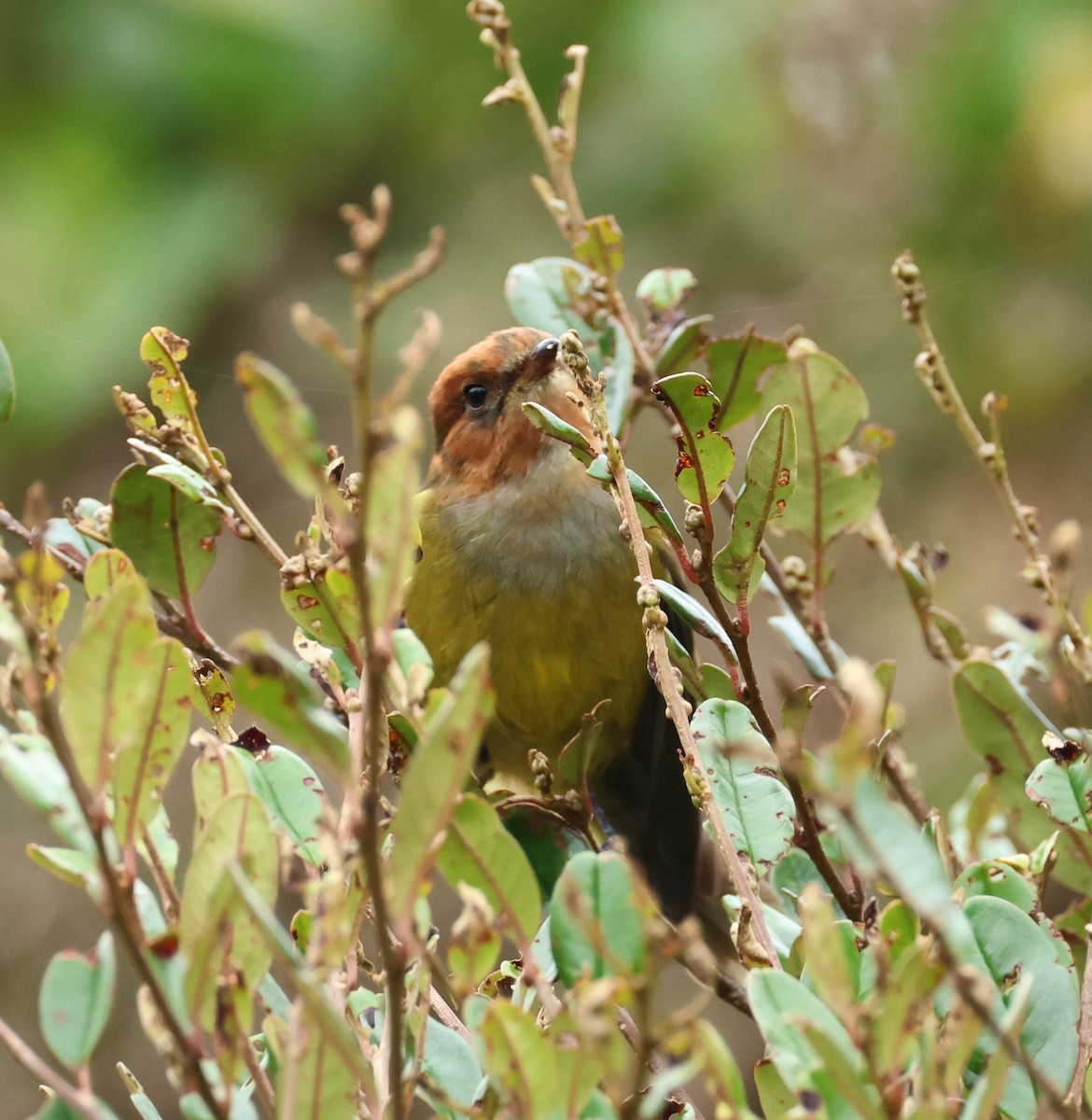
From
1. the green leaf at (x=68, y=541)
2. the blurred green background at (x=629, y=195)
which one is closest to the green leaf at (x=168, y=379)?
the green leaf at (x=68, y=541)

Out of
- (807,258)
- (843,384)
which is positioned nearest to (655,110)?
(807,258)

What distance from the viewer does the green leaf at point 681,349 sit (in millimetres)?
1405

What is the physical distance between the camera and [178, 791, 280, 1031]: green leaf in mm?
729

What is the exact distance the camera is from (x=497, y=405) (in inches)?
99.5

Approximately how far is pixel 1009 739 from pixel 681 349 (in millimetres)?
476

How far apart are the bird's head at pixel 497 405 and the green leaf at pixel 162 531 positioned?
Answer: 3.95 ft

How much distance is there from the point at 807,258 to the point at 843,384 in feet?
9.91

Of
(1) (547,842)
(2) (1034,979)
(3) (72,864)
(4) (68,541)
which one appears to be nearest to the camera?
(3) (72,864)

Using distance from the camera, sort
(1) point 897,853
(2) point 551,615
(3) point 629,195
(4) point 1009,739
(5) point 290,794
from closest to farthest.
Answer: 1. (1) point 897,853
2. (5) point 290,794
3. (4) point 1009,739
4. (2) point 551,615
5. (3) point 629,195

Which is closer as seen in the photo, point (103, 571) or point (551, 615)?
point (103, 571)

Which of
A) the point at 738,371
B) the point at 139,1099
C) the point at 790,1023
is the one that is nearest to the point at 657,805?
the point at 738,371

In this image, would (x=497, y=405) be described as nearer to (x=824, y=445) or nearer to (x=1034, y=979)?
(x=824, y=445)

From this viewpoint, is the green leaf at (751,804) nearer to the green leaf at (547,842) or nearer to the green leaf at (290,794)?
the green leaf at (290,794)

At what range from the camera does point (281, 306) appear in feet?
15.3
